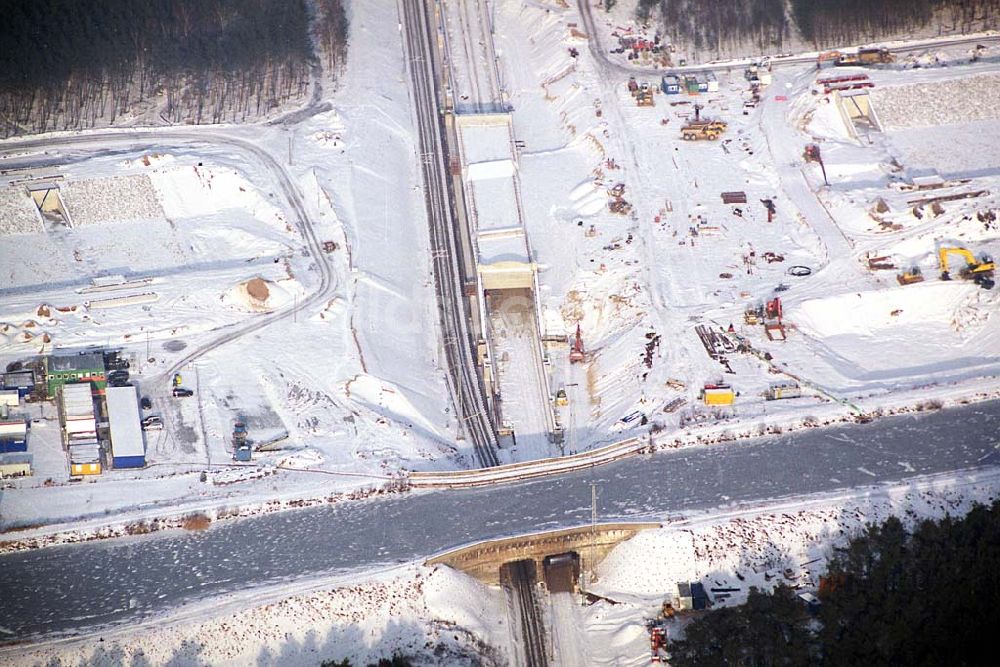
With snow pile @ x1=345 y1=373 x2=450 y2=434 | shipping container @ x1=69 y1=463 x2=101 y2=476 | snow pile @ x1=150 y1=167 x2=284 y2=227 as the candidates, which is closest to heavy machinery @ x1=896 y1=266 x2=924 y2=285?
snow pile @ x1=345 y1=373 x2=450 y2=434

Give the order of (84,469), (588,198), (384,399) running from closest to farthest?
(84,469) < (384,399) < (588,198)

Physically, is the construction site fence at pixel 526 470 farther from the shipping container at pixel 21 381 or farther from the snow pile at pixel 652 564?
the shipping container at pixel 21 381

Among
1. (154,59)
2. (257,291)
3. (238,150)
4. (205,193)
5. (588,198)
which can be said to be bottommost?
(257,291)

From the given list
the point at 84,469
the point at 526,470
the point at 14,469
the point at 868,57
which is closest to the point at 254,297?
the point at 84,469

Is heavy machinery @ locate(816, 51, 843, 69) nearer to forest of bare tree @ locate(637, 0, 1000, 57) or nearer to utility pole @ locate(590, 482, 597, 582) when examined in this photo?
forest of bare tree @ locate(637, 0, 1000, 57)

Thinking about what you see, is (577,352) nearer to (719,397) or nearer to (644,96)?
(719,397)

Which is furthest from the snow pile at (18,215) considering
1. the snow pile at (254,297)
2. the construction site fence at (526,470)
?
the construction site fence at (526,470)
